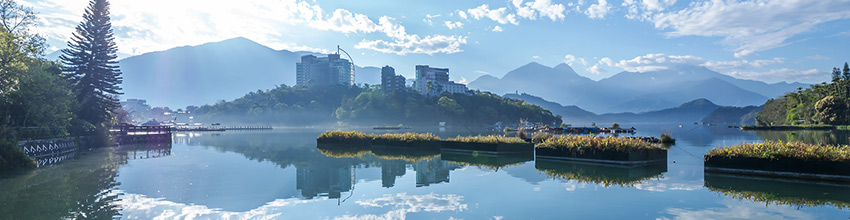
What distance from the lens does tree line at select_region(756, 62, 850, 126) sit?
82562 millimetres

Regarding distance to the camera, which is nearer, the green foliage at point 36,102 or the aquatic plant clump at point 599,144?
the aquatic plant clump at point 599,144

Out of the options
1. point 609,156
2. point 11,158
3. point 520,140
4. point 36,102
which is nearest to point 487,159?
point 520,140

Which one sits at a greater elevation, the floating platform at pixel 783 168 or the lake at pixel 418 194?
the floating platform at pixel 783 168

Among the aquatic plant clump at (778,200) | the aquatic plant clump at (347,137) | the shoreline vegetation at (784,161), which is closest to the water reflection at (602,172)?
the shoreline vegetation at (784,161)

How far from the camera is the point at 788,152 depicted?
56.3ft

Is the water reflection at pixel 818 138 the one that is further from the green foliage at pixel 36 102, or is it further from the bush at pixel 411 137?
the green foliage at pixel 36 102

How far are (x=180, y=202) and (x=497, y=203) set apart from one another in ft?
28.5

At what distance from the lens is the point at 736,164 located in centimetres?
1819

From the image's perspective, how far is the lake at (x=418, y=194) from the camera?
11.7 metres

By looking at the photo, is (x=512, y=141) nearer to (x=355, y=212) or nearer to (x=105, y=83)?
(x=355, y=212)

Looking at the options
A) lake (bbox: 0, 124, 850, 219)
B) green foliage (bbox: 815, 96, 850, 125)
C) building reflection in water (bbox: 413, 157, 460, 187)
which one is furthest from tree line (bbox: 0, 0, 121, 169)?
green foliage (bbox: 815, 96, 850, 125)

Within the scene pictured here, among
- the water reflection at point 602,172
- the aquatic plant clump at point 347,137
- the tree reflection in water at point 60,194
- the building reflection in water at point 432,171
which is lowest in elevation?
the tree reflection in water at point 60,194

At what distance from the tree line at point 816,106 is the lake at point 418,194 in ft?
270

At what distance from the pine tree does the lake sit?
35.0 metres
